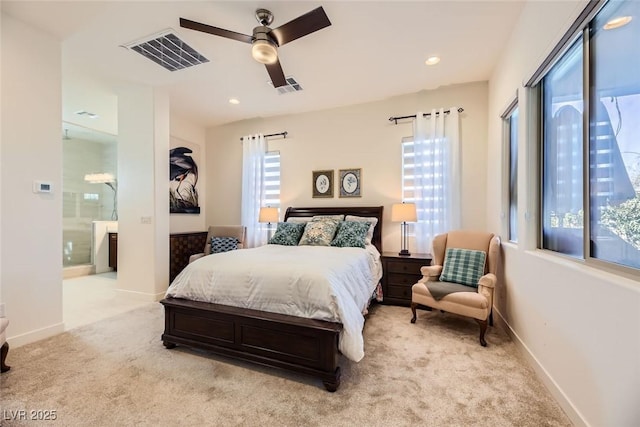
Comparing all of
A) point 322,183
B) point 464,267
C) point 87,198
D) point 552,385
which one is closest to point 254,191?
point 322,183

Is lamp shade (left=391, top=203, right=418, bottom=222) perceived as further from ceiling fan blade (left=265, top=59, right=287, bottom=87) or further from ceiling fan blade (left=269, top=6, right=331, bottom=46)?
ceiling fan blade (left=269, top=6, right=331, bottom=46)

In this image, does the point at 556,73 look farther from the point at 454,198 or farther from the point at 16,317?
the point at 16,317

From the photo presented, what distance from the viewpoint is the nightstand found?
3461mm

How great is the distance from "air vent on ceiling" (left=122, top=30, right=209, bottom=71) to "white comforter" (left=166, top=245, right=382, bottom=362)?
7.44 ft

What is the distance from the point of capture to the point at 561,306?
1724 millimetres

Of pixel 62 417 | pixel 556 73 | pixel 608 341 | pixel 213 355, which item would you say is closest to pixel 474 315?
pixel 608 341

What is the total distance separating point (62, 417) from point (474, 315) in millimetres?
3090

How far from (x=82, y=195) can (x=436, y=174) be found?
7.31 metres

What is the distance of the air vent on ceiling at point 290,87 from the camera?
140 inches

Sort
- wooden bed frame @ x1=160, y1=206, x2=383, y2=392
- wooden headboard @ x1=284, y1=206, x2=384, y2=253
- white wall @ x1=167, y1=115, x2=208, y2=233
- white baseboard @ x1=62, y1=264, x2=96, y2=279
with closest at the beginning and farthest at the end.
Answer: wooden bed frame @ x1=160, y1=206, x2=383, y2=392 → wooden headboard @ x1=284, y1=206, x2=384, y2=253 → white wall @ x1=167, y1=115, x2=208, y2=233 → white baseboard @ x1=62, y1=264, x2=96, y2=279

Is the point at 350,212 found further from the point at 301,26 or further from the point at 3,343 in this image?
the point at 3,343

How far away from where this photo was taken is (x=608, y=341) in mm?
1292

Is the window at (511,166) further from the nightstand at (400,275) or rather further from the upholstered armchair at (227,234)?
the upholstered armchair at (227,234)

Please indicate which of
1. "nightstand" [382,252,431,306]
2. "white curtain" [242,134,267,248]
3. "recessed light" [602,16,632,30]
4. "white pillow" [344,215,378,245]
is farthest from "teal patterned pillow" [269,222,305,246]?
→ "recessed light" [602,16,632,30]
